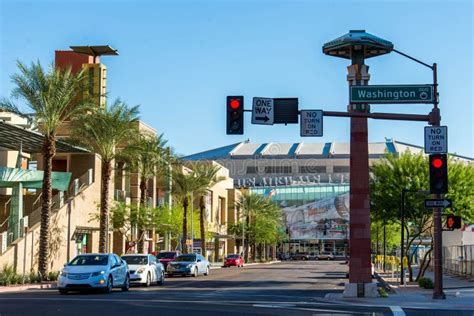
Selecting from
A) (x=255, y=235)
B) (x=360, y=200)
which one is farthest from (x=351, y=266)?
(x=255, y=235)

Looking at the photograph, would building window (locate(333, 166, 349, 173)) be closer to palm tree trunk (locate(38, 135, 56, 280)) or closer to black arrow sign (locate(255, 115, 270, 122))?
Answer: palm tree trunk (locate(38, 135, 56, 280))

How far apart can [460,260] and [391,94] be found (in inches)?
1094

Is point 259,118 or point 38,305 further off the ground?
point 259,118

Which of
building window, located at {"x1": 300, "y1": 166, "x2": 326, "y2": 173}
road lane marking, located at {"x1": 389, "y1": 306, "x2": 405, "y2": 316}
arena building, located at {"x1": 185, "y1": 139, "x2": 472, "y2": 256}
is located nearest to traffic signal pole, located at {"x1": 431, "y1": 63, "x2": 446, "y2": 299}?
road lane marking, located at {"x1": 389, "y1": 306, "x2": 405, "y2": 316}

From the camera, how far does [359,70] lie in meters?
26.5

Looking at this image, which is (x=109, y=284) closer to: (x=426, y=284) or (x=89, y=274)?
(x=89, y=274)

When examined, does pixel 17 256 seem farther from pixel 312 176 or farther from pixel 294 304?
pixel 312 176

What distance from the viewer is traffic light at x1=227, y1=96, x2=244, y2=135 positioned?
20.9 m

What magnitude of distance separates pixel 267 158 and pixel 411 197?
131 meters

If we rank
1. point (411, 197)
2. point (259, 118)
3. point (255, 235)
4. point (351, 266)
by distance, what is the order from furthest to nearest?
1. point (255, 235)
2. point (411, 197)
3. point (351, 266)
4. point (259, 118)

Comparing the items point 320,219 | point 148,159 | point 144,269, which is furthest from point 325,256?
point 144,269

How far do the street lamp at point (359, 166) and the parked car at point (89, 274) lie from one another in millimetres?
8923

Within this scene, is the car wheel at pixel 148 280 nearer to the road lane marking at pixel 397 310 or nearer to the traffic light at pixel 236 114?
the traffic light at pixel 236 114

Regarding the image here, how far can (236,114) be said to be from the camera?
20938 mm
